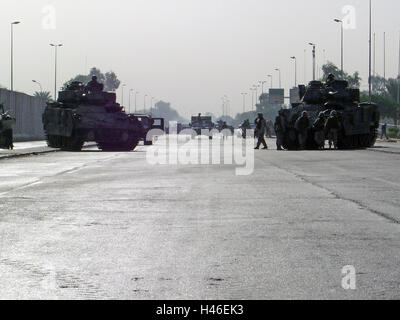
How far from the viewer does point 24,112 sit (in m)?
72.3

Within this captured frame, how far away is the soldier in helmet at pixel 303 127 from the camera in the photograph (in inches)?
1750

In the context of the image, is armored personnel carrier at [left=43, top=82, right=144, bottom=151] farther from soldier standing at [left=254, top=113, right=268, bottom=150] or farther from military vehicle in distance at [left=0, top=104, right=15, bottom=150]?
soldier standing at [left=254, top=113, right=268, bottom=150]

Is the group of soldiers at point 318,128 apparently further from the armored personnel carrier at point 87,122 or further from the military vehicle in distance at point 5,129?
the military vehicle in distance at point 5,129

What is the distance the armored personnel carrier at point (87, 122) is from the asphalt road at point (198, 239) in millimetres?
24203

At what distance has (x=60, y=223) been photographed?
12.4 meters

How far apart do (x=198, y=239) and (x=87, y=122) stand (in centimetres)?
3518

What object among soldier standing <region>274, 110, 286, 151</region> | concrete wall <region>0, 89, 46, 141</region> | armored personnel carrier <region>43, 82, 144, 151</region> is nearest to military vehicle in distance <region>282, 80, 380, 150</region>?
soldier standing <region>274, 110, 286, 151</region>

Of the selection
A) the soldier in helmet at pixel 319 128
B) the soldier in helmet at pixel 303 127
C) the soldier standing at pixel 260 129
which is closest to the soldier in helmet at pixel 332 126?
the soldier in helmet at pixel 319 128

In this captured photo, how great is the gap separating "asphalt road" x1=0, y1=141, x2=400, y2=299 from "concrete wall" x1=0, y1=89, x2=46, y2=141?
45390 millimetres

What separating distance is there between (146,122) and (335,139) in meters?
29.4

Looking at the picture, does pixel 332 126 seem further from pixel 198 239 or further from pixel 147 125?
pixel 198 239

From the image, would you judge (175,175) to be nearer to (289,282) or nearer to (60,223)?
(60,223)

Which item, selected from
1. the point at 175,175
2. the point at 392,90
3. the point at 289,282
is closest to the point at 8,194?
the point at 175,175

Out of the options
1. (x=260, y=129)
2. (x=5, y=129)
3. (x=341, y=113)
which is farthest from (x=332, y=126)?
(x=5, y=129)
